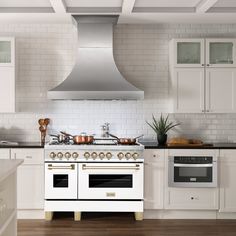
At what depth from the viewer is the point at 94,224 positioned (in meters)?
5.45

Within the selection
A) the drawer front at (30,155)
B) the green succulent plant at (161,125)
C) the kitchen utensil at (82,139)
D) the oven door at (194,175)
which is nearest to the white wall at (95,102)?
the green succulent plant at (161,125)

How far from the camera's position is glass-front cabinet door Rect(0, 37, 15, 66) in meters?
5.88

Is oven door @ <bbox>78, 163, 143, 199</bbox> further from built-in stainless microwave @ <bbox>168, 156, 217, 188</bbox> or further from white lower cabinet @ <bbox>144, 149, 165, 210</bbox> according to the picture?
built-in stainless microwave @ <bbox>168, 156, 217, 188</bbox>

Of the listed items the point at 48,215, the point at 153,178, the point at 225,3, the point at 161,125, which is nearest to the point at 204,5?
the point at 225,3

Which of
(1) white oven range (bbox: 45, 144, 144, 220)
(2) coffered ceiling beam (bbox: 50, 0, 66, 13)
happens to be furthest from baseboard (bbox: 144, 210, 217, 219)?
(2) coffered ceiling beam (bbox: 50, 0, 66, 13)

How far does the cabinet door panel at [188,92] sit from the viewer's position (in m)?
6.00

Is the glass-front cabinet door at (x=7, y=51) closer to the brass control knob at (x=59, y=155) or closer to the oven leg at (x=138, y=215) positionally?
the brass control knob at (x=59, y=155)

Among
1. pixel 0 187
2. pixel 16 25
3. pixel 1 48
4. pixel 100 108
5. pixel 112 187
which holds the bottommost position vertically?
pixel 112 187

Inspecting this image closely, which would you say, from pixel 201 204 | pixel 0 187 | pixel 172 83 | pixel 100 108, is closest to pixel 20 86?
pixel 100 108

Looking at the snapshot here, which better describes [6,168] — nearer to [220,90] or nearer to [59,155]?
[59,155]

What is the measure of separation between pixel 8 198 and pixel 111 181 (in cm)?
241

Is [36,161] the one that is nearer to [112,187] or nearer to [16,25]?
[112,187]

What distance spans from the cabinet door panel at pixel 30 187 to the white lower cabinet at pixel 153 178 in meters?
1.32

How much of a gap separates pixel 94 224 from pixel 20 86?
7.25 feet
